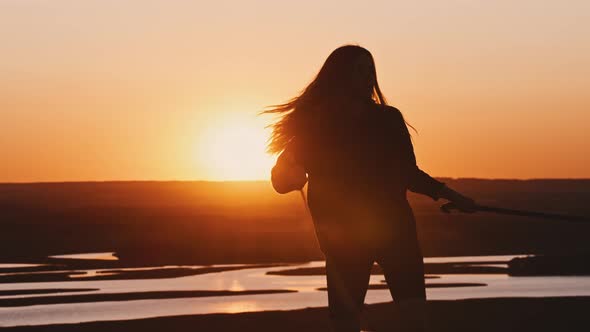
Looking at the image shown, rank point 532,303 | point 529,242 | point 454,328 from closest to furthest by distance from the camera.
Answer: point 454,328 < point 532,303 < point 529,242

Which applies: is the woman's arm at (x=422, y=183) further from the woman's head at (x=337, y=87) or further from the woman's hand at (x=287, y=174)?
the woman's hand at (x=287, y=174)

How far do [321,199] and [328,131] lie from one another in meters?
0.39

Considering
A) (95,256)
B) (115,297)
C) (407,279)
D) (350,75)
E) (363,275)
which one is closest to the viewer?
(407,279)

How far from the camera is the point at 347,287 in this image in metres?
6.20

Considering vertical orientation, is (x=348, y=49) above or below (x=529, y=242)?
below

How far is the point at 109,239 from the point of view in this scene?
36281 millimetres

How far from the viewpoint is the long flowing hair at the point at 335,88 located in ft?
20.6

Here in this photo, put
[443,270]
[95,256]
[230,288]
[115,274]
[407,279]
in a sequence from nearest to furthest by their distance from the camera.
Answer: [407,279], [230,288], [115,274], [443,270], [95,256]

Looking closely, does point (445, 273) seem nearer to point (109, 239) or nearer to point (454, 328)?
point (454, 328)

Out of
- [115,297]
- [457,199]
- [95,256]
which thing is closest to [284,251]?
[95,256]

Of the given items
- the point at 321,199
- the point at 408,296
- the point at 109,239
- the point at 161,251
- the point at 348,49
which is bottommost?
the point at 408,296

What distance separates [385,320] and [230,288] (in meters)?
5.38

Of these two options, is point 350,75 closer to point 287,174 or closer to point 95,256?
point 287,174

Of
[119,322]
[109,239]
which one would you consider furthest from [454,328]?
[109,239]
